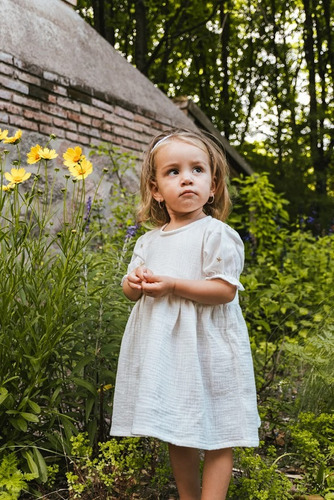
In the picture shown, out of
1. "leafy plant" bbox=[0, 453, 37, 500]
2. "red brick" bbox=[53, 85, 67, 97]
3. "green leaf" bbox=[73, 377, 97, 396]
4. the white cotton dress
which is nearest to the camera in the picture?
the white cotton dress

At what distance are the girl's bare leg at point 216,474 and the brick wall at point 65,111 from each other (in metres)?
3.52

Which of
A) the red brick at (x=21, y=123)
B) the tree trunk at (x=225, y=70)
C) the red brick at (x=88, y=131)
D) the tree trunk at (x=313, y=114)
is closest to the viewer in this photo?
the red brick at (x=21, y=123)

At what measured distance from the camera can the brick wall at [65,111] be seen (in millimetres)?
4789

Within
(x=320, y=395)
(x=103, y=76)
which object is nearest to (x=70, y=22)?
(x=103, y=76)

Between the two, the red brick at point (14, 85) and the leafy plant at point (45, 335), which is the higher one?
the red brick at point (14, 85)

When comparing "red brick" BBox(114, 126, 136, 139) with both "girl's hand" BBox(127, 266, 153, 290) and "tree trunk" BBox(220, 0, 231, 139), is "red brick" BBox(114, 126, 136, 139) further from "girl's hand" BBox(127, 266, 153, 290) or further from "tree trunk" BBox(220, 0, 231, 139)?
"tree trunk" BBox(220, 0, 231, 139)

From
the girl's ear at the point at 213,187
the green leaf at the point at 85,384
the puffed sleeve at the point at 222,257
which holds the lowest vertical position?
the green leaf at the point at 85,384

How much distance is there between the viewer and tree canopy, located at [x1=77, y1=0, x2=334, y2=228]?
41.0 ft

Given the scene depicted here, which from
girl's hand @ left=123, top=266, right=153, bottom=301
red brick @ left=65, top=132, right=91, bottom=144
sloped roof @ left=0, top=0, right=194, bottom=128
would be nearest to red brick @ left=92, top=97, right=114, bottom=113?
sloped roof @ left=0, top=0, right=194, bottom=128

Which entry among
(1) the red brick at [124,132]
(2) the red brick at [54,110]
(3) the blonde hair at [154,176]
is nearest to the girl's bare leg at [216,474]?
(3) the blonde hair at [154,176]

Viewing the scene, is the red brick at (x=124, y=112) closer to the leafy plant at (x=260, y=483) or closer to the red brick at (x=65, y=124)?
the red brick at (x=65, y=124)

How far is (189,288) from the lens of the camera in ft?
6.14

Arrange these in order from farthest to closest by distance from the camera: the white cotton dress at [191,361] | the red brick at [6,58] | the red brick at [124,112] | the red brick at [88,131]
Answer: the red brick at [124,112] → the red brick at [88,131] → the red brick at [6,58] → the white cotton dress at [191,361]

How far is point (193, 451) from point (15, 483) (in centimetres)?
59
